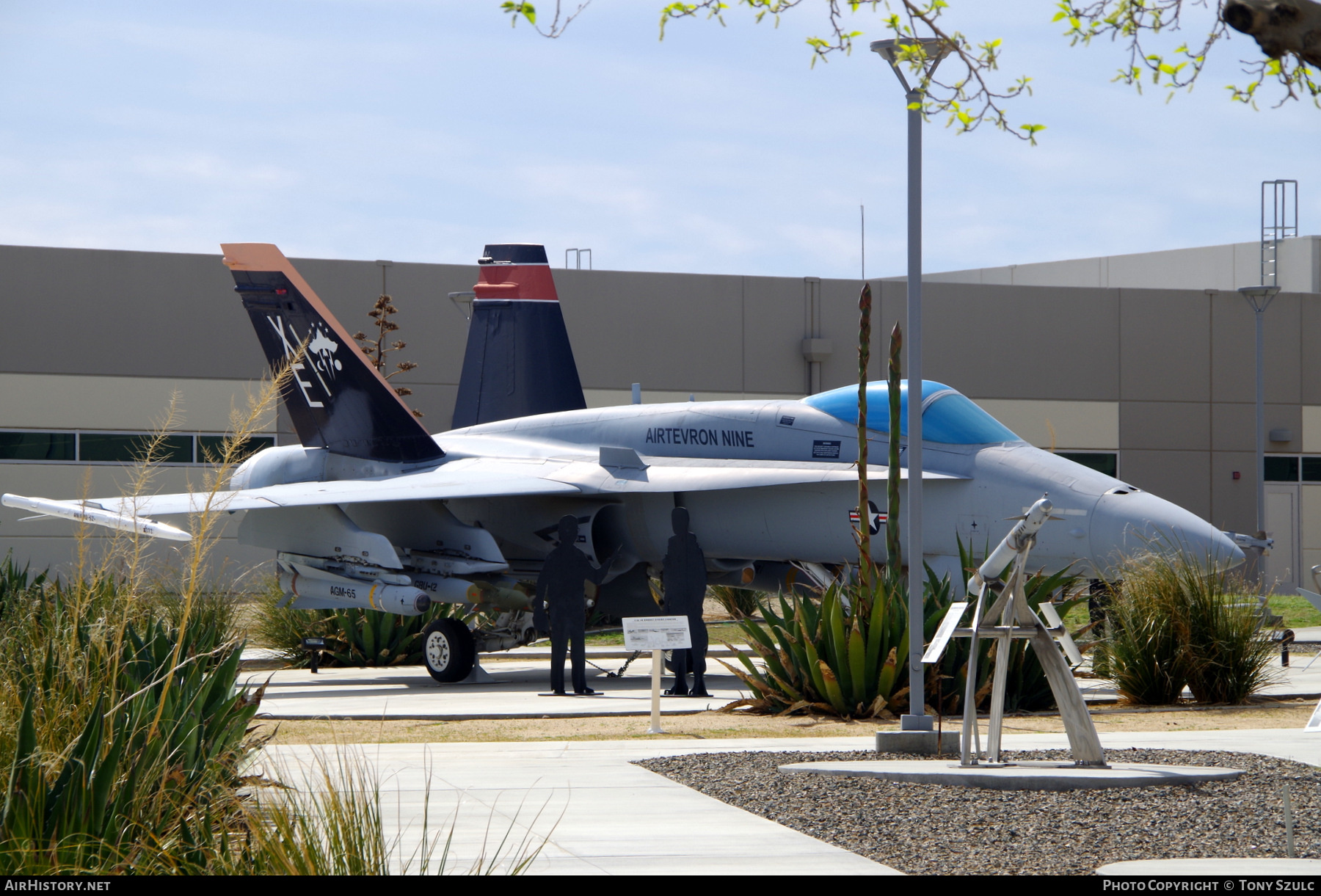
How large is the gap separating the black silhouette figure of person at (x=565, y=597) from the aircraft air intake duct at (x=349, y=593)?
1.94 metres

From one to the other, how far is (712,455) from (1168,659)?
5796mm

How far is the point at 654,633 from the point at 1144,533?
17.6ft

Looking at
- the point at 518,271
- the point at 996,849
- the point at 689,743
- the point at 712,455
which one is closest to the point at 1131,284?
the point at 518,271

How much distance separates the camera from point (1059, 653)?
6.95m

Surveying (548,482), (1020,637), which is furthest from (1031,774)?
(548,482)

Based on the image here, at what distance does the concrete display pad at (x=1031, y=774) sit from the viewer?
657 centimetres

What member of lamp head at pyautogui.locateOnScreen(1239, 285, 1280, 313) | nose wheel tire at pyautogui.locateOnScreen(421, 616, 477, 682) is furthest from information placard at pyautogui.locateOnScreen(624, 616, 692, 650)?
lamp head at pyautogui.locateOnScreen(1239, 285, 1280, 313)

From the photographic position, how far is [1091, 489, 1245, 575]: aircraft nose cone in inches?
505

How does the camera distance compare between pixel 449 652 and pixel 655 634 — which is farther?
pixel 449 652

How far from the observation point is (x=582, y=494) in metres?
15.2

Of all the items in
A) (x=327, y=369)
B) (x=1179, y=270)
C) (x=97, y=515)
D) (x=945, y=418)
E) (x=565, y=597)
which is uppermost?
(x=1179, y=270)

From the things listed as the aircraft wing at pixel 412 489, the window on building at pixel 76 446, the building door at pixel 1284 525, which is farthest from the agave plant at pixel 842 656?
the building door at pixel 1284 525

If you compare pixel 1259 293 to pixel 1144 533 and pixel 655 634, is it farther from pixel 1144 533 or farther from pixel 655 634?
pixel 655 634

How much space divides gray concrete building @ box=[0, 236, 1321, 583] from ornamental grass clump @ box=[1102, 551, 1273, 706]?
18848 mm
